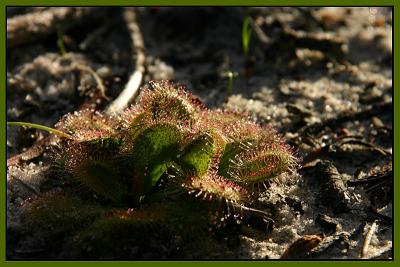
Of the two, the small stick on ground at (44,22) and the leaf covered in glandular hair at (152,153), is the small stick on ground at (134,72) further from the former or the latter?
the leaf covered in glandular hair at (152,153)

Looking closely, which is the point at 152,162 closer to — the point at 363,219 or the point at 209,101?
the point at 363,219

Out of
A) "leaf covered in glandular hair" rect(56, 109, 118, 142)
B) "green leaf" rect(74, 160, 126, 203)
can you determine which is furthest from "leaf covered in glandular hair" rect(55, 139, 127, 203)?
"leaf covered in glandular hair" rect(56, 109, 118, 142)

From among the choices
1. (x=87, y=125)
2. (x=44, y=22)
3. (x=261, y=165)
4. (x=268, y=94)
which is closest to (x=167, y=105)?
(x=87, y=125)

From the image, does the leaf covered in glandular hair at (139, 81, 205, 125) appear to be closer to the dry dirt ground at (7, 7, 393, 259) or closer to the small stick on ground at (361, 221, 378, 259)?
the dry dirt ground at (7, 7, 393, 259)

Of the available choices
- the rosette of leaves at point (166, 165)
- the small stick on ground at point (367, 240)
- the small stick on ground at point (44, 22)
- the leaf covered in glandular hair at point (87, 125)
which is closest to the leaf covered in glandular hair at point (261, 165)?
the rosette of leaves at point (166, 165)

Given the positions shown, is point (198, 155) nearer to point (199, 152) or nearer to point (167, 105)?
point (199, 152)

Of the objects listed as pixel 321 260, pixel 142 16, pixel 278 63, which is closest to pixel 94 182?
pixel 321 260
